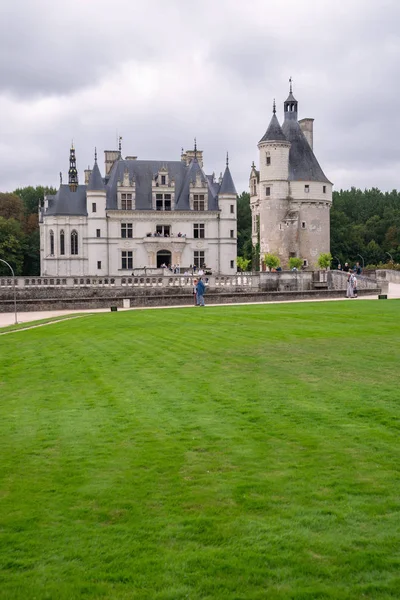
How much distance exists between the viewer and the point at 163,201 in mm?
62281

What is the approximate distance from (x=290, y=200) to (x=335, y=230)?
75.4 ft

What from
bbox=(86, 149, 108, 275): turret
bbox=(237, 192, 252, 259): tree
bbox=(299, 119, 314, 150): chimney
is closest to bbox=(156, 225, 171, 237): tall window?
bbox=(86, 149, 108, 275): turret

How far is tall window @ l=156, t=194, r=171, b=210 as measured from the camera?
62.4 meters

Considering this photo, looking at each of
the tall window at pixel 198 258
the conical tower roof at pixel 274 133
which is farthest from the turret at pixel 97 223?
the conical tower roof at pixel 274 133

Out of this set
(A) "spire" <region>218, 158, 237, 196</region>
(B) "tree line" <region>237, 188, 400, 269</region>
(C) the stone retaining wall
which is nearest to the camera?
(C) the stone retaining wall

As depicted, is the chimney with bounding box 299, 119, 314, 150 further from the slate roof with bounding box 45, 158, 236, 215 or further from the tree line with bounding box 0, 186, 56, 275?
the tree line with bounding box 0, 186, 56, 275

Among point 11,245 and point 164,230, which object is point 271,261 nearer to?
point 164,230

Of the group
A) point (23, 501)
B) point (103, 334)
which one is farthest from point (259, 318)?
point (23, 501)

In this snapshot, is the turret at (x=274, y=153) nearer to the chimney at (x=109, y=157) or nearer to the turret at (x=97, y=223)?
the chimney at (x=109, y=157)

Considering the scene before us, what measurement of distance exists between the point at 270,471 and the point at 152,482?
115 cm

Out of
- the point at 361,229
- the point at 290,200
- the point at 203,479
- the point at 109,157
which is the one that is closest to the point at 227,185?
the point at 290,200

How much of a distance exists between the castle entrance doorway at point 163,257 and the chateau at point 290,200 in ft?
32.7

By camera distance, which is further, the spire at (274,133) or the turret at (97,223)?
the spire at (274,133)

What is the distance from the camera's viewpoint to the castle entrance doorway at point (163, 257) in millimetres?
62344
